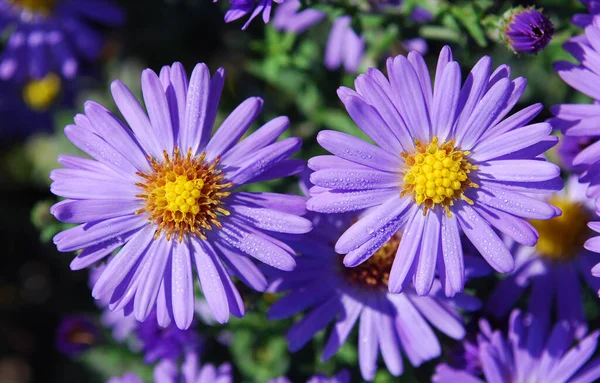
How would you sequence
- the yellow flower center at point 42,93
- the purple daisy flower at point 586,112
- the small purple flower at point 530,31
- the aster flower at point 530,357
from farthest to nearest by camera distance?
the yellow flower center at point 42,93 → the aster flower at point 530,357 → the purple daisy flower at point 586,112 → the small purple flower at point 530,31

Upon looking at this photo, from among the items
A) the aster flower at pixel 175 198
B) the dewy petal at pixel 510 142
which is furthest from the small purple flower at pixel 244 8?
the dewy petal at pixel 510 142

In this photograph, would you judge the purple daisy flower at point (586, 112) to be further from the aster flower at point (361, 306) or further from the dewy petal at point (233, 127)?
the dewy petal at point (233, 127)

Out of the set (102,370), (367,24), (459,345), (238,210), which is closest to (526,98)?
(367,24)

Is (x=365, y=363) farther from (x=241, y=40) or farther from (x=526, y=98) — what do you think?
(x=241, y=40)

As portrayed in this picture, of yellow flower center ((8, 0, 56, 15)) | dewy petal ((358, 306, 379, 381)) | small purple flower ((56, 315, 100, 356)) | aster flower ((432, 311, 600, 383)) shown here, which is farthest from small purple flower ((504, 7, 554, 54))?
yellow flower center ((8, 0, 56, 15))

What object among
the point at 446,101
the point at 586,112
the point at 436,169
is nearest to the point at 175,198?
the point at 436,169

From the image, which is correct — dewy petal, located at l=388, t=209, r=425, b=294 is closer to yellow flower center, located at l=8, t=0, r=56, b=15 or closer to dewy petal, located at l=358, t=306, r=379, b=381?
dewy petal, located at l=358, t=306, r=379, b=381
